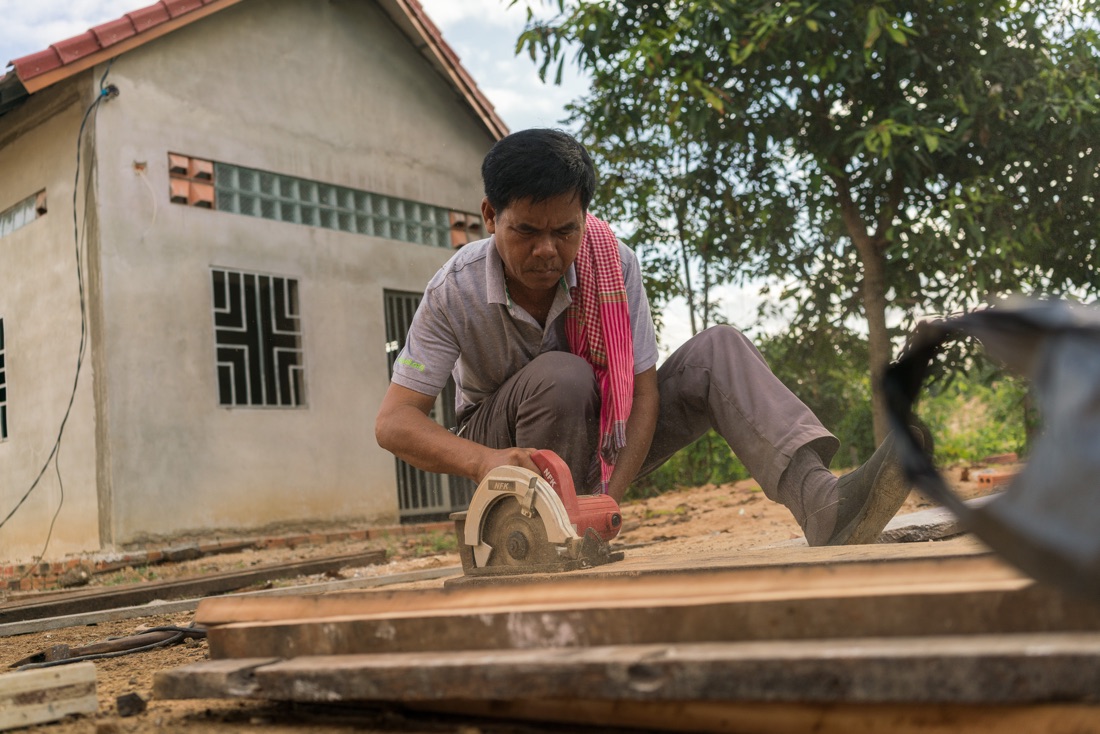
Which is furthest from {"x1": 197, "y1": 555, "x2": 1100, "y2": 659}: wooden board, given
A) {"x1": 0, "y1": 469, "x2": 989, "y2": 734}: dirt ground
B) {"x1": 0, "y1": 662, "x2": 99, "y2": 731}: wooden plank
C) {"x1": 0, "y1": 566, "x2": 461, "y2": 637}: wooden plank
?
{"x1": 0, "y1": 566, "x2": 461, "y2": 637}: wooden plank

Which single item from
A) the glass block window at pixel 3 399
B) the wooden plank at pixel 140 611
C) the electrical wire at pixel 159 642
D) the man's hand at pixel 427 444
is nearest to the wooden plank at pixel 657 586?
the man's hand at pixel 427 444

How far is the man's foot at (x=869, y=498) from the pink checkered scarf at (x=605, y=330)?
697mm

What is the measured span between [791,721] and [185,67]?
8.34 meters

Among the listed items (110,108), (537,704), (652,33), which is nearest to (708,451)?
(652,33)

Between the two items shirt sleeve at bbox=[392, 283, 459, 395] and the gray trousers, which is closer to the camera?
the gray trousers

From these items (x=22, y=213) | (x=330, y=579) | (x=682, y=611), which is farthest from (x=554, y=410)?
(x=22, y=213)

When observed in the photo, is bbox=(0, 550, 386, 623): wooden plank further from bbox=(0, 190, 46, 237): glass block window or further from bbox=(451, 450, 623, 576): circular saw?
bbox=(0, 190, 46, 237): glass block window

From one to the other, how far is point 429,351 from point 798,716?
2067 mm

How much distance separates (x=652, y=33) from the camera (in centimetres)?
720

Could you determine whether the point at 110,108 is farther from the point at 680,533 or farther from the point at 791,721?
the point at 791,721

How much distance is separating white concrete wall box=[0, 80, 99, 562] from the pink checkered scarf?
5.57 m

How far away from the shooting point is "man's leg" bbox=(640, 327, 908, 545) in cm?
277

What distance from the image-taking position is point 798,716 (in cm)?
127

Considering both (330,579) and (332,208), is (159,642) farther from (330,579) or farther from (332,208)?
(332,208)
